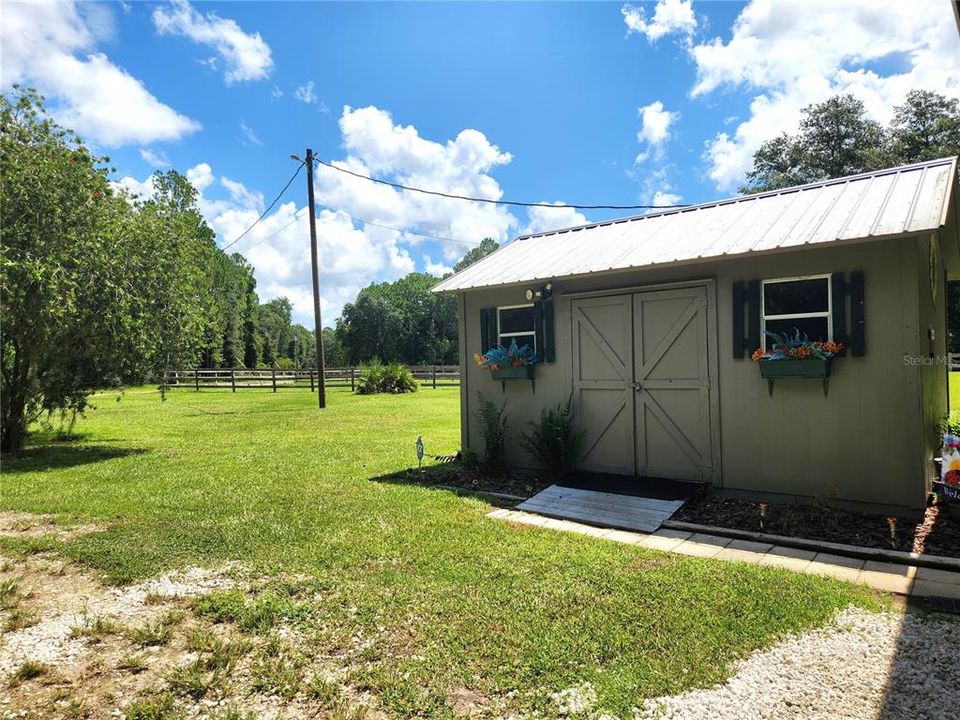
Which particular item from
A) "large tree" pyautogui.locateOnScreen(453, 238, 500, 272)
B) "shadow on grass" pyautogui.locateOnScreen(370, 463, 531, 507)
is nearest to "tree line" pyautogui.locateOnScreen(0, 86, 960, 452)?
"shadow on grass" pyautogui.locateOnScreen(370, 463, 531, 507)

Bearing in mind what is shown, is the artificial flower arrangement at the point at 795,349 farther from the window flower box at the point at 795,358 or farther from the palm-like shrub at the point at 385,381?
the palm-like shrub at the point at 385,381

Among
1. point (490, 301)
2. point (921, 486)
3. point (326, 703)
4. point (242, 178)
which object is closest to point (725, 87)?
point (490, 301)

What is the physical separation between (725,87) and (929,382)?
373 inches

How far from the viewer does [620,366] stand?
19.8ft

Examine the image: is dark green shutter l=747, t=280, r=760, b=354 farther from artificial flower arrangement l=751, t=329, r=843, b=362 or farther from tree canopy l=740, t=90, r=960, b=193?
tree canopy l=740, t=90, r=960, b=193

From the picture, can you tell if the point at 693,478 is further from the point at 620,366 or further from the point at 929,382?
the point at 929,382

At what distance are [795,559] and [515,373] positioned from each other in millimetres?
3665

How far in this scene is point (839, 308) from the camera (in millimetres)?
4711

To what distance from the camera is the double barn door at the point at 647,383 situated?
18.0 feet

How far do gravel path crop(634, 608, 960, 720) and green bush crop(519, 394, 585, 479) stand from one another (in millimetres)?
3526

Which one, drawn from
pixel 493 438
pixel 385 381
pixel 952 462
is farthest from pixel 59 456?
pixel 385 381

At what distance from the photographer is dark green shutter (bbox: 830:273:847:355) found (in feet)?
15.4

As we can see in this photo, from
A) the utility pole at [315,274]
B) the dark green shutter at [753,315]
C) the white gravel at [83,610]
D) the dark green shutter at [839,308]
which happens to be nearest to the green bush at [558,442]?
the dark green shutter at [753,315]

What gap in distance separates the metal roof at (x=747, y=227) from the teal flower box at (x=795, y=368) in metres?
1.03
